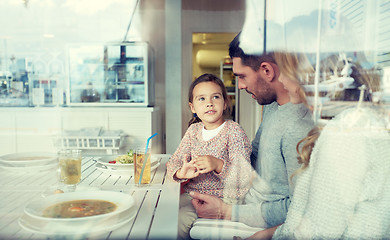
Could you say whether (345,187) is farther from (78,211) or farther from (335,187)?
(78,211)

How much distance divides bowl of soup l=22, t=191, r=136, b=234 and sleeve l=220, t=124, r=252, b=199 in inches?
20.6

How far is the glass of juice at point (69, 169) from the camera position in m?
0.99

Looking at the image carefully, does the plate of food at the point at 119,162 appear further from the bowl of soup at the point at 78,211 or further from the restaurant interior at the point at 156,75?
the bowl of soup at the point at 78,211

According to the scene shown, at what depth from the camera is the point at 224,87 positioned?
4.21 ft

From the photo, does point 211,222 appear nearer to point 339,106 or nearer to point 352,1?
point 339,106

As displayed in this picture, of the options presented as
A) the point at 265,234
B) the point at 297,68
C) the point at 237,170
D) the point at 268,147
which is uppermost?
the point at 297,68

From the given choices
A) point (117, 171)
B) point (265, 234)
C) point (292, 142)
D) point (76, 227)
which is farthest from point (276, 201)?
point (76, 227)

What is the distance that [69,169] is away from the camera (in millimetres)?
994

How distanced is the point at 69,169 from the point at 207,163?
0.47 metres

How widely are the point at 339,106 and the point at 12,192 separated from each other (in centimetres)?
101

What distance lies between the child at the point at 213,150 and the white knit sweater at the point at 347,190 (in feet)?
1.25

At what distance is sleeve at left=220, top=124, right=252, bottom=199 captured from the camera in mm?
1234

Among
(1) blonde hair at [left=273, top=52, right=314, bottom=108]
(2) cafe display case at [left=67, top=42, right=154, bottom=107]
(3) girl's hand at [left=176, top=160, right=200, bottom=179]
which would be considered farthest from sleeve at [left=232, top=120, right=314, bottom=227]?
(2) cafe display case at [left=67, top=42, right=154, bottom=107]

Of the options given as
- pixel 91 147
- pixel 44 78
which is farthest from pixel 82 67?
pixel 91 147
